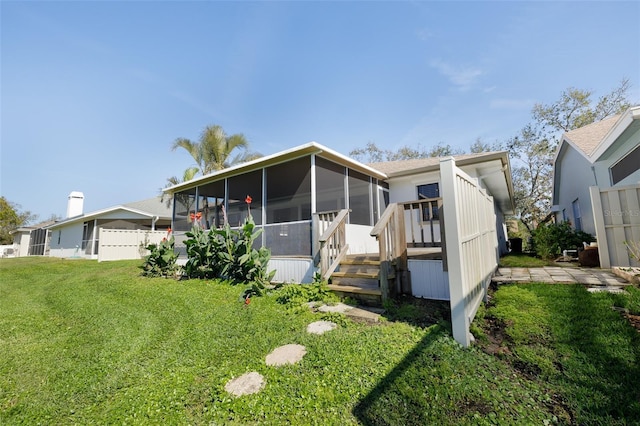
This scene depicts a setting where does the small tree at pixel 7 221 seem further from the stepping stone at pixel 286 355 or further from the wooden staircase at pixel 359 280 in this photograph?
the stepping stone at pixel 286 355

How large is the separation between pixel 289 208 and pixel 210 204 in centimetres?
382

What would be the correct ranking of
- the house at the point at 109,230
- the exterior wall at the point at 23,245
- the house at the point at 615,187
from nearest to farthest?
the house at the point at 615,187
the house at the point at 109,230
the exterior wall at the point at 23,245

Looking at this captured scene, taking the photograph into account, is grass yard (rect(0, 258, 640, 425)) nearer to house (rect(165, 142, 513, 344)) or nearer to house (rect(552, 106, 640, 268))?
house (rect(165, 142, 513, 344))

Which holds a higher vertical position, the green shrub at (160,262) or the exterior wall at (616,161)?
the exterior wall at (616,161)

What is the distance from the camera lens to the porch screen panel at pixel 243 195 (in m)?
8.04

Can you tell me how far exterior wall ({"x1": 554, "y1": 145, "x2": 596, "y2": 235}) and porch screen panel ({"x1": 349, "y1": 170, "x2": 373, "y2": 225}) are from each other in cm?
643

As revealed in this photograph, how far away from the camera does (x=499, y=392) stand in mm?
2000

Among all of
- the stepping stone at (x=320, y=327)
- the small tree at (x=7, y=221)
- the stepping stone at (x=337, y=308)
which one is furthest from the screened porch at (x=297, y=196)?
the small tree at (x=7, y=221)

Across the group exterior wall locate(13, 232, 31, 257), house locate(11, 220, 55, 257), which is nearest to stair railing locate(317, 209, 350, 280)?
house locate(11, 220, 55, 257)

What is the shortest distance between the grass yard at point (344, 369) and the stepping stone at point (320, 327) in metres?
0.14

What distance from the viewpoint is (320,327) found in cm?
346

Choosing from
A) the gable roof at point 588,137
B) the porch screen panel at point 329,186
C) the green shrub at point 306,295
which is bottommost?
the green shrub at point 306,295

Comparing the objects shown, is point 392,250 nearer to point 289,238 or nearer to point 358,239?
point 358,239

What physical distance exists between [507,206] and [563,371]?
15364mm
